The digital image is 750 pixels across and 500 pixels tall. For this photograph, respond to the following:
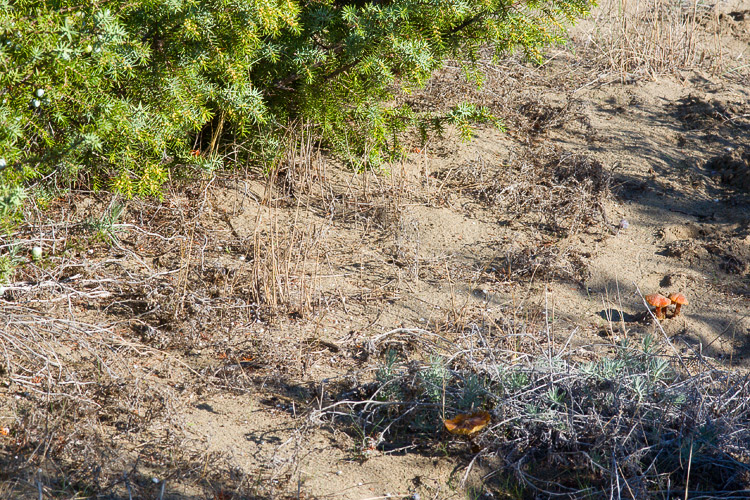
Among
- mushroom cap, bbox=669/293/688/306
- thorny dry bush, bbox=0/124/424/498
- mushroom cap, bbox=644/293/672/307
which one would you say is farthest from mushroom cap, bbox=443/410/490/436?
mushroom cap, bbox=669/293/688/306

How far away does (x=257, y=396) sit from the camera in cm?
341

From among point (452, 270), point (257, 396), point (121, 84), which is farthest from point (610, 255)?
point (121, 84)

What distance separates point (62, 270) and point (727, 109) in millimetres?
5683

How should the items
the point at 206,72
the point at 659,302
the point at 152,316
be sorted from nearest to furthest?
the point at 152,316, the point at 659,302, the point at 206,72

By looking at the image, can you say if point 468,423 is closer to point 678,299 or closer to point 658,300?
point 658,300

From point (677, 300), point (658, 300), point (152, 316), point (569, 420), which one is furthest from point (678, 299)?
point (152, 316)

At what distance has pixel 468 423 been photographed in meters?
3.04

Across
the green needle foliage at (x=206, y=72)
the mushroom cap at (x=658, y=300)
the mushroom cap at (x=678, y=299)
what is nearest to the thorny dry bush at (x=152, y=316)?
the green needle foliage at (x=206, y=72)

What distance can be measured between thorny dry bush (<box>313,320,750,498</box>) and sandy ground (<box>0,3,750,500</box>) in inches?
3.9

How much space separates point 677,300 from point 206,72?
10.5ft

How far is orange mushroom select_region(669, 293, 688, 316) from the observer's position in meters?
4.05

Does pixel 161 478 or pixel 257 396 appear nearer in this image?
pixel 161 478

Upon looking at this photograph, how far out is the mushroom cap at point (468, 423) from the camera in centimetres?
302

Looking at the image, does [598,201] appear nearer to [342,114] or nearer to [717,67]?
[342,114]
